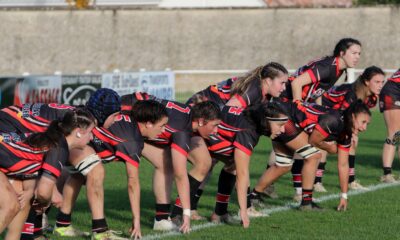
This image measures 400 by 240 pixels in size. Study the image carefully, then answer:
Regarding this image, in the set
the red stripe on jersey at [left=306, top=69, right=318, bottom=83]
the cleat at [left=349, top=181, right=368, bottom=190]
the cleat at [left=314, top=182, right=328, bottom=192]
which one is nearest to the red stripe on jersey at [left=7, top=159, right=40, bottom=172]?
the red stripe on jersey at [left=306, top=69, right=318, bottom=83]

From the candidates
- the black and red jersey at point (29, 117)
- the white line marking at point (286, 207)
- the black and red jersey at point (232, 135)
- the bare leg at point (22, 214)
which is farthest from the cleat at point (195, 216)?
the bare leg at point (22, 214)

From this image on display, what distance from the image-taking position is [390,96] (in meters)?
12.8

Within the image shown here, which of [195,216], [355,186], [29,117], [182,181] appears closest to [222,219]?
→ [195,216]

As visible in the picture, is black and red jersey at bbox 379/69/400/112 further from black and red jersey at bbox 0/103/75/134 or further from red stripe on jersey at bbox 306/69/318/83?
black and red jersey at bbox 0/103/75/134

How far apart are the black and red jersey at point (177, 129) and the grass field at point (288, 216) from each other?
0.84m

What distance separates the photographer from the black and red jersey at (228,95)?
32.1ft

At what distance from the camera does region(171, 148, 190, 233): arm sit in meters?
8.52

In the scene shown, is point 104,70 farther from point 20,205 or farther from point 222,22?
point 20,205

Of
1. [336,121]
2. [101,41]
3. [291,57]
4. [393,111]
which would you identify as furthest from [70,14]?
[336,121]

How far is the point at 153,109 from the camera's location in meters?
8.34

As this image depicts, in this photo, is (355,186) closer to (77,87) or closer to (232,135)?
(232,135)

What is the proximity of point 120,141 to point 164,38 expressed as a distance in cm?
3073

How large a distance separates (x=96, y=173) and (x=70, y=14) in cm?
3187

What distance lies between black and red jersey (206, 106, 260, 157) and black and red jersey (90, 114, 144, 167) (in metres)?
1.08
